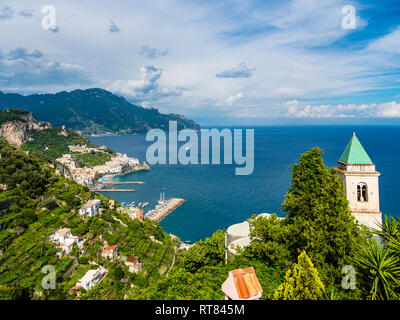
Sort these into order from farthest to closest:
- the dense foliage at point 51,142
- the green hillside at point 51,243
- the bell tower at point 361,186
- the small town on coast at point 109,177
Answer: the dense foliage at point 51,142
the small town on coast at point 109,177
the green hillside at point 51,243
the bell tower at point 361,186

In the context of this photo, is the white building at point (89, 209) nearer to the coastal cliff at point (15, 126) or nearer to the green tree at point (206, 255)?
the green tree at point (206, 255)

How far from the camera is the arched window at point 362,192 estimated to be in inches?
419

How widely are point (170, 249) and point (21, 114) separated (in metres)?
76.3

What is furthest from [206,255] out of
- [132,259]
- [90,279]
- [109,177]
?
[109,177]

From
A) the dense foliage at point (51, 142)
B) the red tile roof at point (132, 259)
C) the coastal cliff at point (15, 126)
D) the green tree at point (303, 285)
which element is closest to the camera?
the green tree at point (303, 285)

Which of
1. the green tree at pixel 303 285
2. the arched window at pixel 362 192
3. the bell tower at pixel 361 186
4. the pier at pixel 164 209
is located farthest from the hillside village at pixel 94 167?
the green tree at pixel 303 285

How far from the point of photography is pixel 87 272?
1878cm

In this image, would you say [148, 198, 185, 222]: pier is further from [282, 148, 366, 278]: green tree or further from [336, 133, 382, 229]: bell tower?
[282, 148, 366, 278]: green tree

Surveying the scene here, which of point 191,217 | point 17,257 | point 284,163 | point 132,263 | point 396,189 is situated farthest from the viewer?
point 284,163

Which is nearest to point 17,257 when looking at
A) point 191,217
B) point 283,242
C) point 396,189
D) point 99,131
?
point 283,242

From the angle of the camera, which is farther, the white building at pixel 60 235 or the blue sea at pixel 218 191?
the blue sea at pixel 218 191

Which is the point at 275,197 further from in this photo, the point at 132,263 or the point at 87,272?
the point at 87,272

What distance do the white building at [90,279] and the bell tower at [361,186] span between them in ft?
56.4
